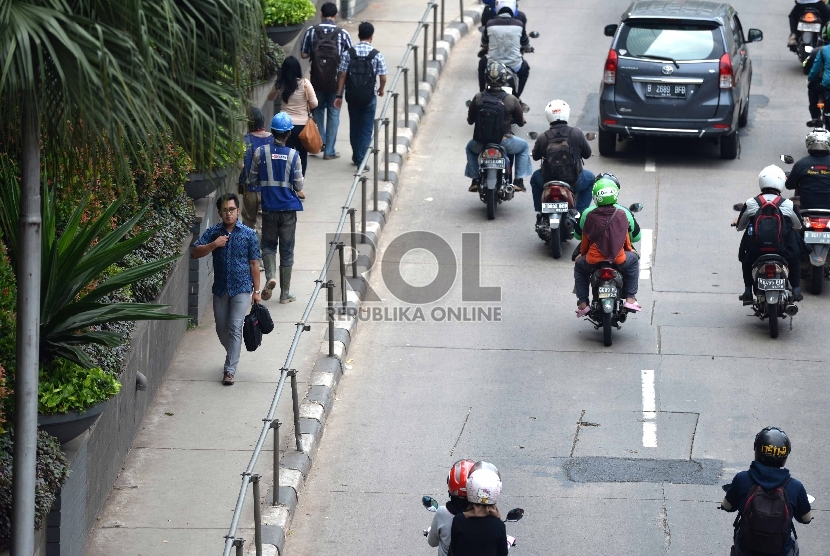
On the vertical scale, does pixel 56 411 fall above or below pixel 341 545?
above

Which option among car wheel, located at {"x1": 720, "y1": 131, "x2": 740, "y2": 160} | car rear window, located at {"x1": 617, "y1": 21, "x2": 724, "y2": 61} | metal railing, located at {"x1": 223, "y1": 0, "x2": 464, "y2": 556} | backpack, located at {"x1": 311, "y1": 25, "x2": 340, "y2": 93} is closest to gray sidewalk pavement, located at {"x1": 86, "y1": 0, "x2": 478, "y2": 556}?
metal railing, located at {"x1": 223, "y1": 0, "x2": 464, "y2": 556}

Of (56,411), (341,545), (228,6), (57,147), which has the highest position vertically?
(228,6)

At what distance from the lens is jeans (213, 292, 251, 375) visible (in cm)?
1211

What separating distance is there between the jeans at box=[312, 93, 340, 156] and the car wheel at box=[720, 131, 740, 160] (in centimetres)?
528

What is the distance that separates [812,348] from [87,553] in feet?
24.1

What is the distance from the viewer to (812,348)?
13617 millimetres

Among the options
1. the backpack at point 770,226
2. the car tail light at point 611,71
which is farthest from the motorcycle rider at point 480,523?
the car tail light at point 611,71

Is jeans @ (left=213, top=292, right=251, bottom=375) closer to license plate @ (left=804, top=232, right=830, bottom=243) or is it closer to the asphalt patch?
the asphalt patch

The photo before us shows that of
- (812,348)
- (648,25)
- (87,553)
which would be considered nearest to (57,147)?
(87,553)

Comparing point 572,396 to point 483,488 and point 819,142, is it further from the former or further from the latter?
point 483,488

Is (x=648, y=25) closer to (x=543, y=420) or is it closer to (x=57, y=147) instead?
(x=543, y=420)

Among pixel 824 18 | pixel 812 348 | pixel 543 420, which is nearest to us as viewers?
pixel 543 420

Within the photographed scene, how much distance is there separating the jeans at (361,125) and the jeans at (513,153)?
1454 mm

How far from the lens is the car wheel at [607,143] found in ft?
63.4
